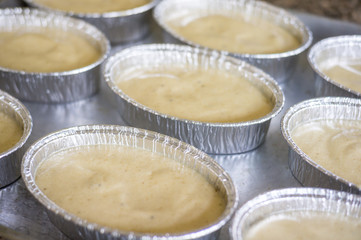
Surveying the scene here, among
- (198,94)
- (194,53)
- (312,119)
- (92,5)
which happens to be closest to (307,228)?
(312,119)

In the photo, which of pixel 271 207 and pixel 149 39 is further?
pixel 149 39

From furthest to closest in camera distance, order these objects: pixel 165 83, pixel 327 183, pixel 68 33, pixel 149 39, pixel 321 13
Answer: pixel 321 13 → pixel 149 39 → pixel 68 33 → pixel 165 83 → pixel 327 183

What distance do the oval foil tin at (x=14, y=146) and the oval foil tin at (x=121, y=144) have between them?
72 mm

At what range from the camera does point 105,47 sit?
2.18 m

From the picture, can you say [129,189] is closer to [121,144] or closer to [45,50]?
[121,144]

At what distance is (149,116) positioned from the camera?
5.85 ft

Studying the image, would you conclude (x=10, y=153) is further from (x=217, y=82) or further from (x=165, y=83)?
(x=217, y=82)

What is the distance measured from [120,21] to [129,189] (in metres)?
1.09

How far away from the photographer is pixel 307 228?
145 cm

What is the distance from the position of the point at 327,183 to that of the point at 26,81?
117 cm

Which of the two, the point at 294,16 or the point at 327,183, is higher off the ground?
the point at 294,16

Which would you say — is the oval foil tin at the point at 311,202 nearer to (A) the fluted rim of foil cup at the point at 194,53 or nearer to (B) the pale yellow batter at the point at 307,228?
(B) the pale yellow batter at the point at 307,228

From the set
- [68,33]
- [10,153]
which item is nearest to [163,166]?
[10,153]

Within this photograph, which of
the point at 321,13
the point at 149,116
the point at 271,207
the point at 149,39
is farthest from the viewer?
the point at 321,13
